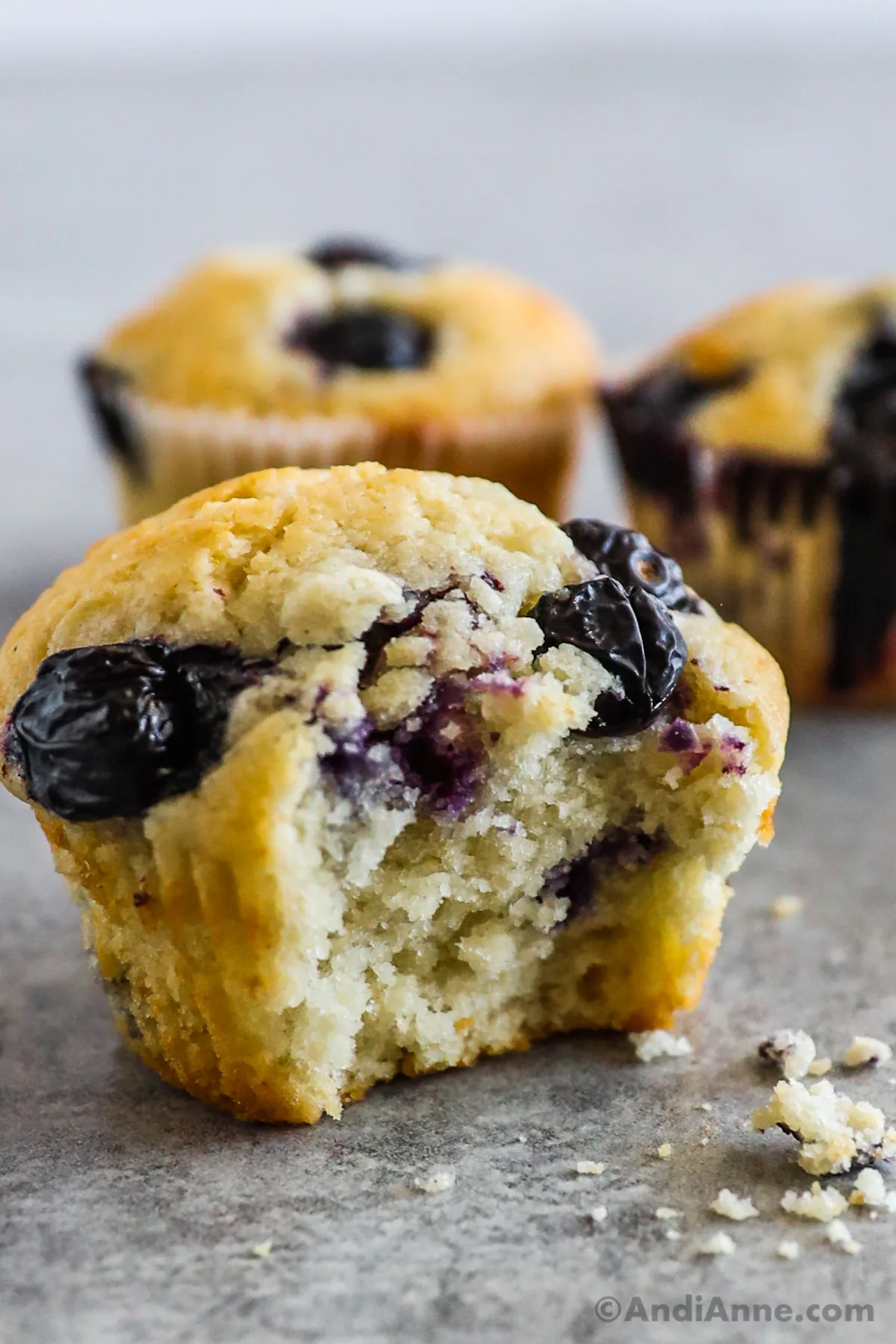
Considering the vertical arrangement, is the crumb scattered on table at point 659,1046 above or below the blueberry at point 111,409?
below

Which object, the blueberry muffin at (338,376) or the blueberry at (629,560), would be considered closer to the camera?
the blueberry at (629,560)

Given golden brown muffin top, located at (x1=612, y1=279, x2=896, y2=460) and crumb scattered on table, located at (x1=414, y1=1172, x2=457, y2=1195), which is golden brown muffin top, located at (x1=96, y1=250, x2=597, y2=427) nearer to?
golden brown muffin top, located at (x1=612, y1=279, x2=896, y2=460)

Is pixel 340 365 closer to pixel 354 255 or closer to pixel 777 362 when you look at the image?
pixel 354 255

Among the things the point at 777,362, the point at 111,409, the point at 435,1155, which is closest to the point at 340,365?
the point at 111,409

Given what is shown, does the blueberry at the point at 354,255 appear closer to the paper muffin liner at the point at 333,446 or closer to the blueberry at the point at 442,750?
the paper muffin liner at the point at 333,446

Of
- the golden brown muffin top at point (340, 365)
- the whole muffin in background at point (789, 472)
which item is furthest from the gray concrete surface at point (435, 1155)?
the golden brown muffin top at point (340, 365)

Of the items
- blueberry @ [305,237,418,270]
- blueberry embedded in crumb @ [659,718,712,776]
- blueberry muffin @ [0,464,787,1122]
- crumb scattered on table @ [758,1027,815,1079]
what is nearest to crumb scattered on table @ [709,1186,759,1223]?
crumb scattered on table @ [758,1027,815,1079]
